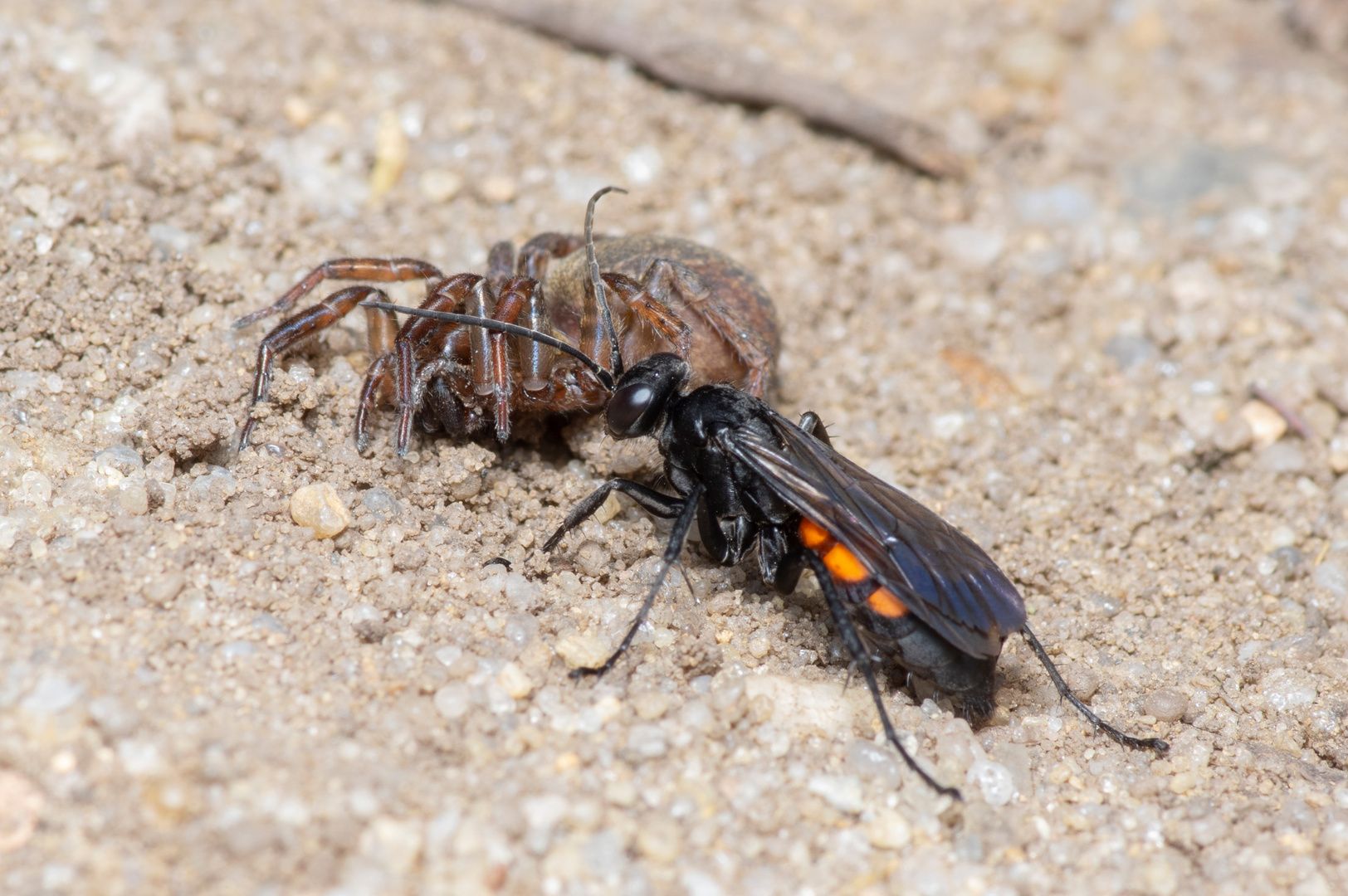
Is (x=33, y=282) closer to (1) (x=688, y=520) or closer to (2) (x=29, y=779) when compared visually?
(2) (x=29, y=779)

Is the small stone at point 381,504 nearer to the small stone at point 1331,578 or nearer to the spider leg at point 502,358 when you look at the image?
the spider leg at point 502,358

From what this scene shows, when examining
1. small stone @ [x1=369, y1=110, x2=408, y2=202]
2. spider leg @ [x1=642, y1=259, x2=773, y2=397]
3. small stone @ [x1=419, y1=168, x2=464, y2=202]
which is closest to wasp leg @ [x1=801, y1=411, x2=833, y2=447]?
spider leg @ [x1=642, y1=259, x2=773, y2=397]

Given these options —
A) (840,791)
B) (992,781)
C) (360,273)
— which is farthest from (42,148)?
(992,781)

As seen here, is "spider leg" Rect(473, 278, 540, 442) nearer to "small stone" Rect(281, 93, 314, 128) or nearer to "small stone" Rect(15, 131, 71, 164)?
"small stone" Rect(281, 93, 314, 128)

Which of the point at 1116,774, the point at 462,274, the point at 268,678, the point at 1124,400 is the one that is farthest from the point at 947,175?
the point at 268,678

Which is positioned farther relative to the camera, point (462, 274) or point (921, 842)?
point (462, 274)
